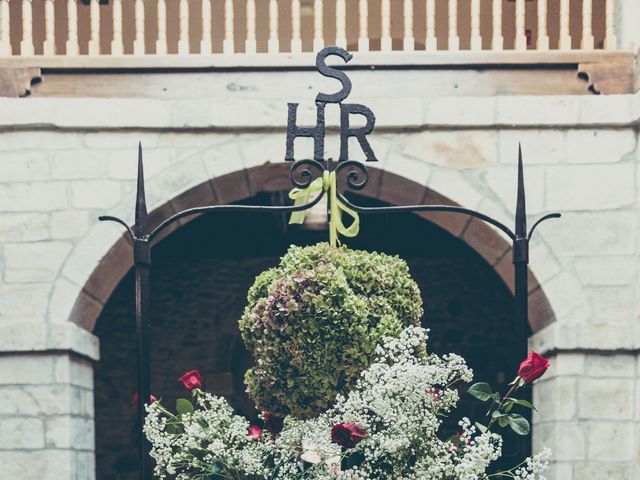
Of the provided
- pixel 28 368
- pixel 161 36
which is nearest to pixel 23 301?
pixel 28 368

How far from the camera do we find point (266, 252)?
870 cm

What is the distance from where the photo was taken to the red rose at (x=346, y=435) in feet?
9.75

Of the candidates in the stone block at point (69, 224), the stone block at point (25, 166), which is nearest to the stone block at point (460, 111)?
the stone block at point (69, 224)

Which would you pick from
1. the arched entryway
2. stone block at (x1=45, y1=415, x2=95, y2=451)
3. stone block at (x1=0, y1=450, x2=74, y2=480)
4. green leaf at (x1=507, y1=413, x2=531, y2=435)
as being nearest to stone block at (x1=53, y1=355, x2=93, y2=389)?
stone block at (x1=45, y1=415, x2=95, y2=451)

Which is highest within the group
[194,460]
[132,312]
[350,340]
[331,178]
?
[132,312]

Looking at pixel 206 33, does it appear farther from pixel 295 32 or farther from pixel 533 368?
pixel 533 368

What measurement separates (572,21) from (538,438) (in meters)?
3.54

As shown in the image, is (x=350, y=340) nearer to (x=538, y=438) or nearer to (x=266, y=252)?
(x=538, y=438)

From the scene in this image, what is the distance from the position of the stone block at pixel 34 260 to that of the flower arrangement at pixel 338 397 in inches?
92.7

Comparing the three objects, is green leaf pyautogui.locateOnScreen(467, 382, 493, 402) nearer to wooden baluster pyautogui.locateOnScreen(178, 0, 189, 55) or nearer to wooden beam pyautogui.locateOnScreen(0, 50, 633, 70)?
wooden beam pyautogui.locateOnScreen(0, 50, 633, 70)

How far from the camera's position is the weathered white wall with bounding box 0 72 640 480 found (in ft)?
17.7

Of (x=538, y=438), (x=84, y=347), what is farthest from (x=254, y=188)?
(x=538, y=438)

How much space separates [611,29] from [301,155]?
1.56 meters

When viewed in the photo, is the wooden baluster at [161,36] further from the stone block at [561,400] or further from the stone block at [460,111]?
the stone block at [561,400]
